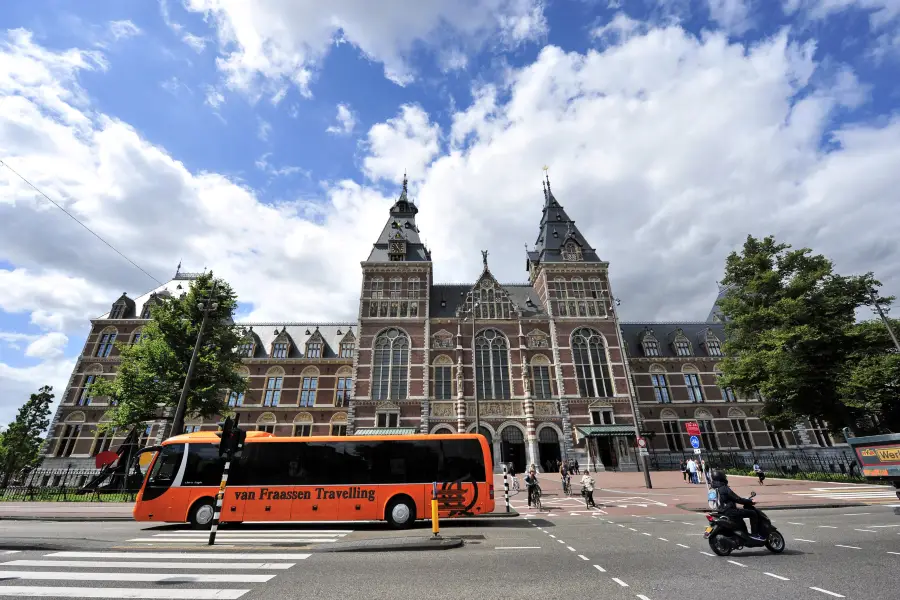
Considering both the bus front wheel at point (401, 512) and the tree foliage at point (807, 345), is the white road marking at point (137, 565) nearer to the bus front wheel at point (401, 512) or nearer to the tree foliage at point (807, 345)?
the bus front wheel at point (401, 512)

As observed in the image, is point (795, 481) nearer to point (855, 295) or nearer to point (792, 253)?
point (855, 295)

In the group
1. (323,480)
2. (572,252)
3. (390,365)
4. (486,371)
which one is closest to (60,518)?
(323,480)

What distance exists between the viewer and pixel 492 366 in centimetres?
3472

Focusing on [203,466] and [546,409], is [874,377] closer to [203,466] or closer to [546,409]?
[546,409]

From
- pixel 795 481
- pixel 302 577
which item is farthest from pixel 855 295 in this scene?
pixel 302 577

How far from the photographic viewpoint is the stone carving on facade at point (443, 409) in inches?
1276

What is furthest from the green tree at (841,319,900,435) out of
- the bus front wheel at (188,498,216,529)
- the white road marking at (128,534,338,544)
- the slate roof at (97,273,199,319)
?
the slate roof at (97,273,199,319)

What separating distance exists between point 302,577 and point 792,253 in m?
31.9

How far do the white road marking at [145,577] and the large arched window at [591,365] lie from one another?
104 feet

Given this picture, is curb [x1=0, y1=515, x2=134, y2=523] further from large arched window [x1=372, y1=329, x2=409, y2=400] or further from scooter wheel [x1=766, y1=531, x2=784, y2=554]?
large arched window [x1=372, y1=329, x2=409, y2=400]

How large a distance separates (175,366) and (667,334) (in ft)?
152

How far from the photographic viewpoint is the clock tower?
32188 millimetres

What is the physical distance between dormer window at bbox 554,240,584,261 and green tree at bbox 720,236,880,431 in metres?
15.2

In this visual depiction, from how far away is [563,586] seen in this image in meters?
5.71
